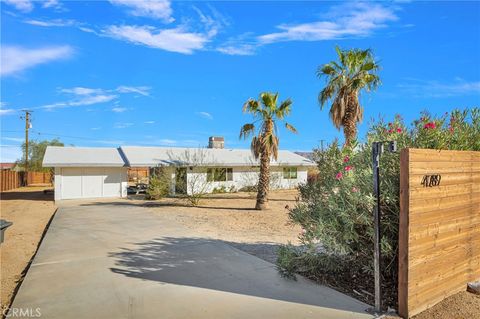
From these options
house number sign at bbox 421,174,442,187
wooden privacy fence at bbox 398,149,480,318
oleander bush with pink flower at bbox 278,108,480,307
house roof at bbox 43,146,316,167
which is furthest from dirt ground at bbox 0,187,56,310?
house roof at bbox 43,146,316,167

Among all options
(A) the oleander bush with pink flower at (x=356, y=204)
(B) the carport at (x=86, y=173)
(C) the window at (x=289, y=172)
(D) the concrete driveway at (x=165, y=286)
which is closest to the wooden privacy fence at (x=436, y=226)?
(A) the oleander bush with pink flower at (x=356, y=204)

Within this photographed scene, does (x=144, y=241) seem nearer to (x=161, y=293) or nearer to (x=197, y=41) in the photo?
(x=161, y=293)

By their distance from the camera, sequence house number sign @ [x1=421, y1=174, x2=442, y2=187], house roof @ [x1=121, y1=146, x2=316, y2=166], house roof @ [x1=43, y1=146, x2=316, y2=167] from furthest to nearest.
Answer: house roof @ [x1=121, y1=146, x2=316, y2=166], house roof @ [x1=43, y1=146, x2=316, y2=167], house number sign @ [x1=421, y1=174, x2=442, y2=187]

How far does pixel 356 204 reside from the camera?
489cm

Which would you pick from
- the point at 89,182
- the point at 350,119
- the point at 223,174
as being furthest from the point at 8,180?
the point at 350,119

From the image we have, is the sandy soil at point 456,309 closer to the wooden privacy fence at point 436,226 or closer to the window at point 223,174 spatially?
Answer: the wooden privacy fence at point 436,226

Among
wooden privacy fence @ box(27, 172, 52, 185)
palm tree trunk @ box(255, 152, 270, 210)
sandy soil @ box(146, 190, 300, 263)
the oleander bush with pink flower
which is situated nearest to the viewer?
the oleander bush with pink flower

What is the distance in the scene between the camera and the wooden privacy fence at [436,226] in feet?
13.7

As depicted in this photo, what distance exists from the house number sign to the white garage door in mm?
24317

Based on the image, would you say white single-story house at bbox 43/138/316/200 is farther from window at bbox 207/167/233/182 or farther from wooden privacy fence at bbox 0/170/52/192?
wooden privacy fence at bbox 0/170/52/192

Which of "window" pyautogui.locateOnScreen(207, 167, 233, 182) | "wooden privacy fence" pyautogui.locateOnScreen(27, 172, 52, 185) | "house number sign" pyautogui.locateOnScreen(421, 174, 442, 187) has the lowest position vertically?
"wooden privacy fence" pyautogui.locateOnScreen(27, 172, 52, 185)

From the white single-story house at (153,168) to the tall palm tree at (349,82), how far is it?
7671 millimetres

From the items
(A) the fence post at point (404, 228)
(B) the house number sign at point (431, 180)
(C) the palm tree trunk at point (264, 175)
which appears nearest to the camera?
(A) the fence post at point (404, 228)

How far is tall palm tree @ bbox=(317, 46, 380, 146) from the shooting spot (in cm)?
1552
